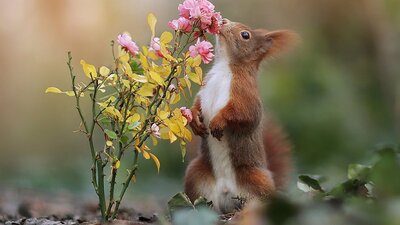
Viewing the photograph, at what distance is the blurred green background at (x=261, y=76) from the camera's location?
780 cm

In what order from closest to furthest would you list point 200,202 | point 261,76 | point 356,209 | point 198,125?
1. point 356,209
2. point 200,202
3. point 198,125
4. point 261,76

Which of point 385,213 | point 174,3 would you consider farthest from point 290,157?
point 174,3

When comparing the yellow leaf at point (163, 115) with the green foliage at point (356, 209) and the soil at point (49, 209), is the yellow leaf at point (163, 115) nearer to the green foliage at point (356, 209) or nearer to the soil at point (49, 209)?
the soil at point (49, 209)

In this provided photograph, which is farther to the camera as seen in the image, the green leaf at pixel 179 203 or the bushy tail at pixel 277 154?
the bushy tail at pixel 277 154

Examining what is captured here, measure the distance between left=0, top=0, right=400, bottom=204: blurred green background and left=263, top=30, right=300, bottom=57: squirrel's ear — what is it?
11.7ft

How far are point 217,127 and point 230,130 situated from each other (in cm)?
13

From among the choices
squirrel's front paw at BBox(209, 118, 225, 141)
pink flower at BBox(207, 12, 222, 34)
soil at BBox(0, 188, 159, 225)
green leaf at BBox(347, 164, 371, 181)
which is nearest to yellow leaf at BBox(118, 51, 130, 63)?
pink flower at BBox(207, 12, 222, 34)

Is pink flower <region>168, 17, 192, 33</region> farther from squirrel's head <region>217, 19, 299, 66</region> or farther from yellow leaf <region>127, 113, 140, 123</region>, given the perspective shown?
squirrel's head <region>217, 19, 299, 66</region>

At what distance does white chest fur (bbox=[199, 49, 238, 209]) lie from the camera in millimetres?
3477

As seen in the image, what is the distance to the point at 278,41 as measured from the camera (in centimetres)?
377

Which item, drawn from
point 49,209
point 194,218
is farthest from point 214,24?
point 49,209

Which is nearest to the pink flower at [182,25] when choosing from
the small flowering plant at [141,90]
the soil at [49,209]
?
the small flowering plant at [141,90]

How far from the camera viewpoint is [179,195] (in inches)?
125

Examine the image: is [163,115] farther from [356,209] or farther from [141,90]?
[356,209]
